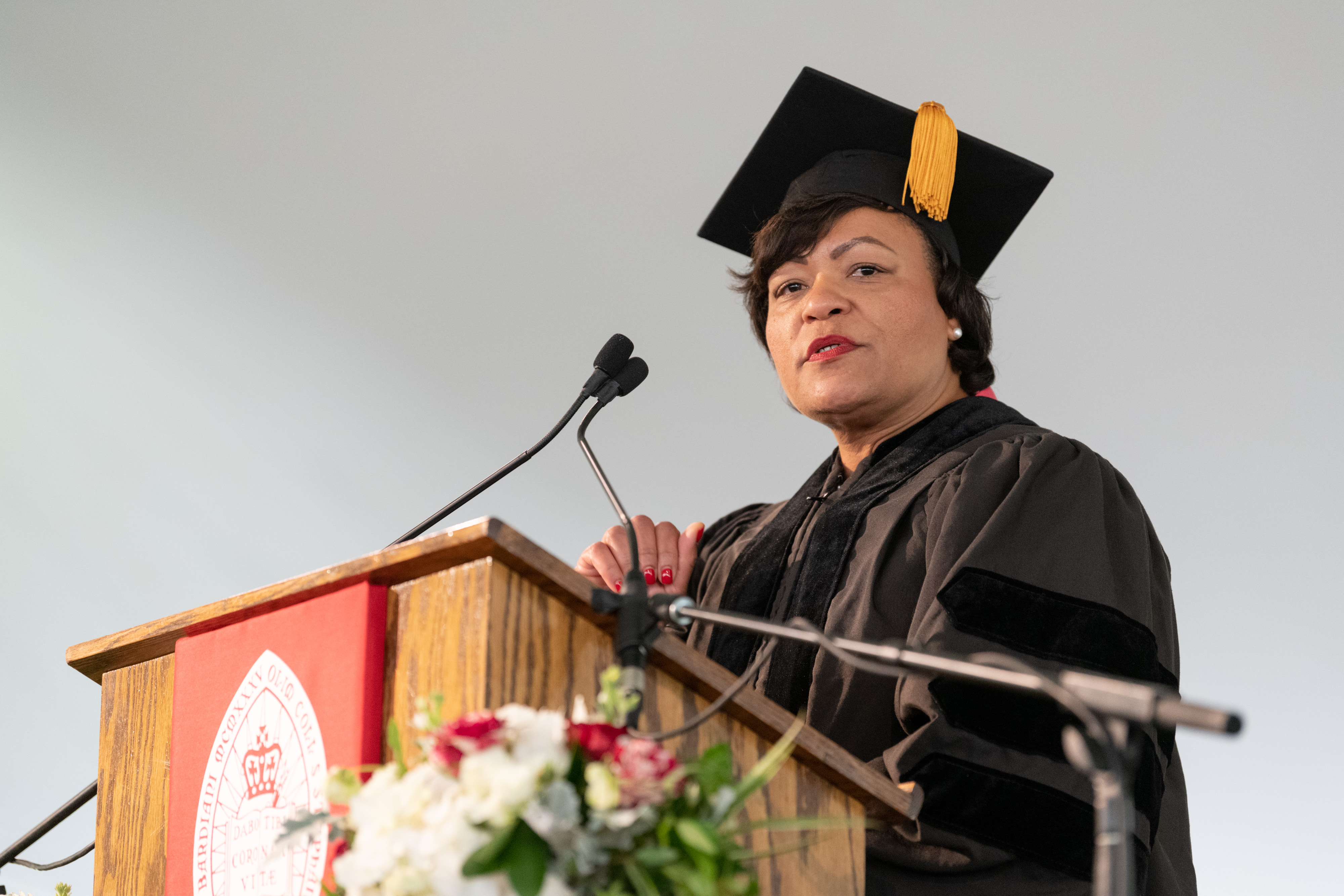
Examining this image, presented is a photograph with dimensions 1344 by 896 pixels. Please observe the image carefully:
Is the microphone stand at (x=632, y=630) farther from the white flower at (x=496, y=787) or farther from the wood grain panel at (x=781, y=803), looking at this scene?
the white flower at (x=496, y=787)

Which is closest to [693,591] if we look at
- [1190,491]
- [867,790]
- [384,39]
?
[867,790]

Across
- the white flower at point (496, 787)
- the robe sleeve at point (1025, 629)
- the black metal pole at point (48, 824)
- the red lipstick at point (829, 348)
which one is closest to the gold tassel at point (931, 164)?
the red lipstick at point (829, 348)

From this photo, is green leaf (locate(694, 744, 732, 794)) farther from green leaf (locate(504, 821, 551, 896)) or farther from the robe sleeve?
the robe sleeve

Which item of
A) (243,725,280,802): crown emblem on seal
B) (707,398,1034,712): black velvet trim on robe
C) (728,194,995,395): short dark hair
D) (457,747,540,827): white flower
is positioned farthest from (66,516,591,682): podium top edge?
(728,194,995,395): short dark hair

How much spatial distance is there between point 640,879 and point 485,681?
0.28m

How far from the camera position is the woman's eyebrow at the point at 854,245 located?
238 cm

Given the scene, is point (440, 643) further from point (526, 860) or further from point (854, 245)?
point (854, 245)

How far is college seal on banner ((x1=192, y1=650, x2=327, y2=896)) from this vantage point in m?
1.15

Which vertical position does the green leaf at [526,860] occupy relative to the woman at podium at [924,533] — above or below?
below

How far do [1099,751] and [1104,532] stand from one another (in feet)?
3.34

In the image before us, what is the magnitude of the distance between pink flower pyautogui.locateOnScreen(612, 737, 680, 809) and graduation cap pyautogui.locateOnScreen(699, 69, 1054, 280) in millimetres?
1741

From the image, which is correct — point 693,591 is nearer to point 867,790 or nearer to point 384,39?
point 867,790

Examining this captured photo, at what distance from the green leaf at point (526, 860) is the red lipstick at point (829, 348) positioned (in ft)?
5.30

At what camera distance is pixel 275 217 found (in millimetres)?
4309
